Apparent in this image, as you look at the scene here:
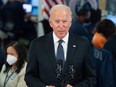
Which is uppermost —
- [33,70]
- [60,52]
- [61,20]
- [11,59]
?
[61,20]

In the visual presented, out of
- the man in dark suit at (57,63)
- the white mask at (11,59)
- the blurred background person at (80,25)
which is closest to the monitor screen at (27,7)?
the blurred background person at (80,25)

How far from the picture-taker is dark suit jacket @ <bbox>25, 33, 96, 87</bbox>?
288 centimetres

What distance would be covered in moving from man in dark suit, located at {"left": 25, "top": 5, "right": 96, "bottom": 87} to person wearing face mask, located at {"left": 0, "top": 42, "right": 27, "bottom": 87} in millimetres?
1123

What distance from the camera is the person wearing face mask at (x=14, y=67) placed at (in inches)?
160

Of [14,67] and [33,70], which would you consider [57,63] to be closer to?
[33,70]

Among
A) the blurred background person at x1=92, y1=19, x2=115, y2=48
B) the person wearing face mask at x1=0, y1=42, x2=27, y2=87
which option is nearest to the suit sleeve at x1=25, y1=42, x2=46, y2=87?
the person wearing face mask at x1=0, y1=42, x2=27, y2=87

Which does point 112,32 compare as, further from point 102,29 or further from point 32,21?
point 32,21

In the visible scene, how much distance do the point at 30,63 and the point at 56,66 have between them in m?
0.22

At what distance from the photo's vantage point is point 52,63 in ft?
9.42

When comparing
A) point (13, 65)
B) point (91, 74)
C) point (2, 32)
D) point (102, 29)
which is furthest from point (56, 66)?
point (2, 32)

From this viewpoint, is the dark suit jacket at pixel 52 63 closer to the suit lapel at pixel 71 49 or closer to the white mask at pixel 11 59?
the suit lapel at pixel 71 49

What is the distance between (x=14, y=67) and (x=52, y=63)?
135cm

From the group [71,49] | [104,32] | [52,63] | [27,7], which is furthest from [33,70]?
[27,7]

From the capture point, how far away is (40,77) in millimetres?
2961
